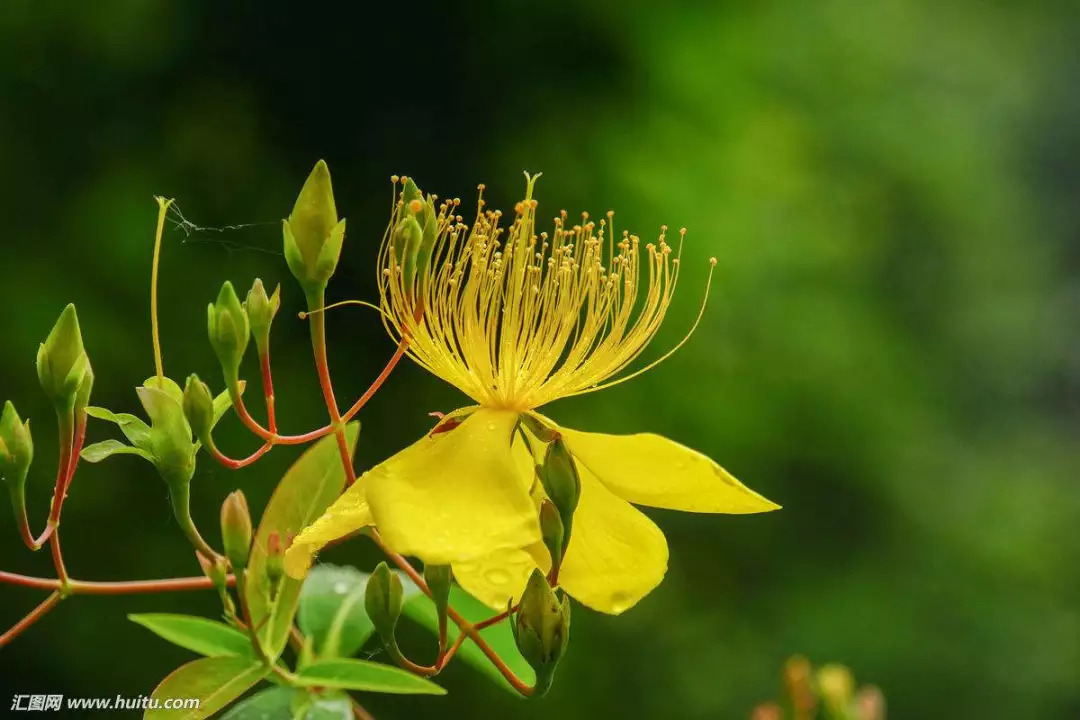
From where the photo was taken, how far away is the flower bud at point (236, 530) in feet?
2.02

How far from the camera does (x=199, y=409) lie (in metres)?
0.62

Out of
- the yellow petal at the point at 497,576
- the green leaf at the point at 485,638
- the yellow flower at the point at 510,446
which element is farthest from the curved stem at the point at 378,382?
the green leaf at the point at 485,638

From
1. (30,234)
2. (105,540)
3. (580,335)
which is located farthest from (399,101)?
(580,335)

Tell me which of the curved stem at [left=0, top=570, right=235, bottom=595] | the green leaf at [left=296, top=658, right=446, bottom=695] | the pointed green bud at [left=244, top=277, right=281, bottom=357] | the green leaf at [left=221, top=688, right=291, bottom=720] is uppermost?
the pointed green bud at [left=244, top=277, right=281, bottom=357]

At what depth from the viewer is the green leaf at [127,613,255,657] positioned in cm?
69

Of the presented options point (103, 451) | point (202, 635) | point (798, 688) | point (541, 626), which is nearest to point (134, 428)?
point (103, 451)

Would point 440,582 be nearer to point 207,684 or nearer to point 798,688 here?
point 207,684

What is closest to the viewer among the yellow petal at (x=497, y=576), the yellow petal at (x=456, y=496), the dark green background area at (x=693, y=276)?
the yellow petal at (x=456, y=496)

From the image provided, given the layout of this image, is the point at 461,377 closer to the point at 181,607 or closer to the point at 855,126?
the point at 181,607

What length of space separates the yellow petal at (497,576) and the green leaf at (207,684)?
12 centimetres

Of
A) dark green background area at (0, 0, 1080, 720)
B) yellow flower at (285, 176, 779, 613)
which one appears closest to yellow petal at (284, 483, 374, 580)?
yellow flower at (285, 176, 779, 613)

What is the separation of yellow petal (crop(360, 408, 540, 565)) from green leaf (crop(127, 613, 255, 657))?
14 centimetres

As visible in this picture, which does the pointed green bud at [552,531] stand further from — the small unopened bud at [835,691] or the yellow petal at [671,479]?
the small unopened bud at [835,691]

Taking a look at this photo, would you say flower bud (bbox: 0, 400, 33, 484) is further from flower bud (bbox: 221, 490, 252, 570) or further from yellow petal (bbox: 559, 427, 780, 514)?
yellow petal (bbox: 559, 427, 780, 514)
